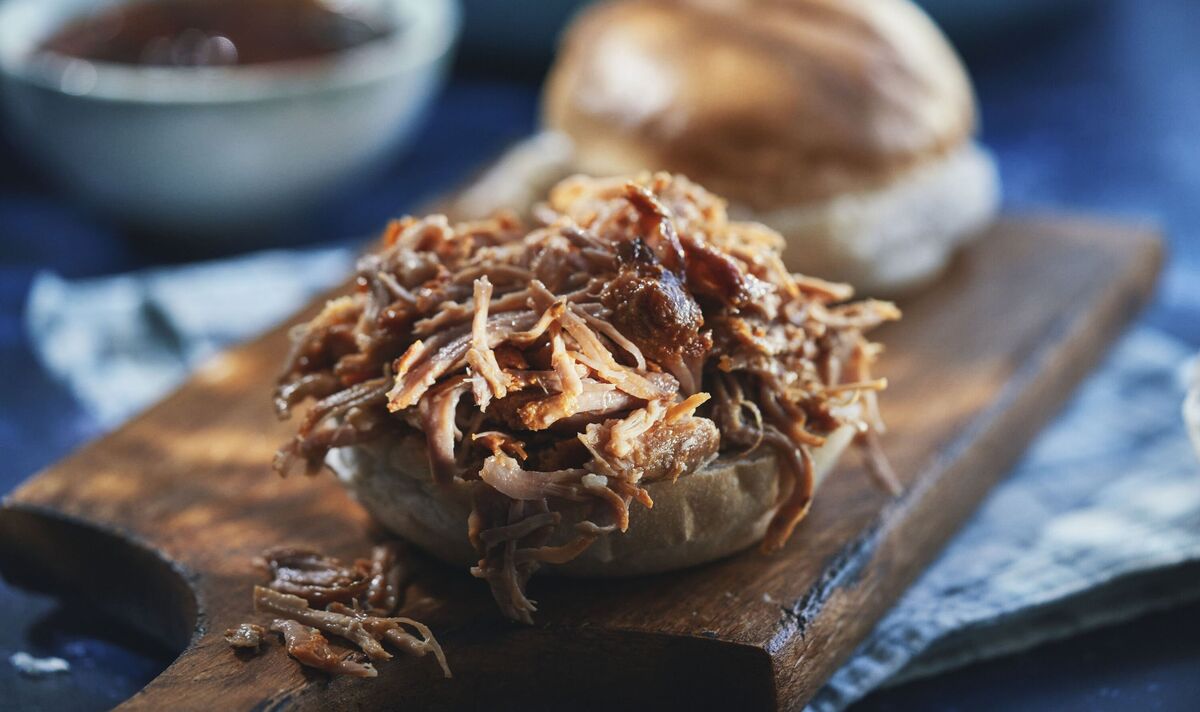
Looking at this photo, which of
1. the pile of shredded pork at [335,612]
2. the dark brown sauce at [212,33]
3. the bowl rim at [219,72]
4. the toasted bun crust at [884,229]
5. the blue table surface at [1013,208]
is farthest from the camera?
the dark brown sauce at [212,33]

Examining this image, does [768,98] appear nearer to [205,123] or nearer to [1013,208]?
[1013,208]

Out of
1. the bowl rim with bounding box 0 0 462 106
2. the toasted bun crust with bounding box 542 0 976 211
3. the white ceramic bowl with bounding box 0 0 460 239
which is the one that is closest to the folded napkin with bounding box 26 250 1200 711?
the white ceramic bowl with bounding box 0 0 460 239

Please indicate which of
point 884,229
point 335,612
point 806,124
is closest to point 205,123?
point 806,124

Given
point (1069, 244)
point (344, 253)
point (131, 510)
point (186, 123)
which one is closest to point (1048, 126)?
point (1069, 244)

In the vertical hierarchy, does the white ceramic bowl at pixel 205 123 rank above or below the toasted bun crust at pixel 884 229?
above

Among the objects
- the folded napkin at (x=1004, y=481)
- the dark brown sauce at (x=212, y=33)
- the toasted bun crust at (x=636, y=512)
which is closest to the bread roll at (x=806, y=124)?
the folded napkin at (x=1004, y=481)

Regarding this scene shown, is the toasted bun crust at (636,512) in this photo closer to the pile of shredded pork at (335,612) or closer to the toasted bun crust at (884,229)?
the pile of shredded pork at (335,612)

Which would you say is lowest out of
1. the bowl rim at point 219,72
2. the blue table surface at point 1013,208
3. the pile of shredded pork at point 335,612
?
the blue table surface at point 1013,208

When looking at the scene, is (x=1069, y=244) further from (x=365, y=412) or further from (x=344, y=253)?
(x=365, y=412)
